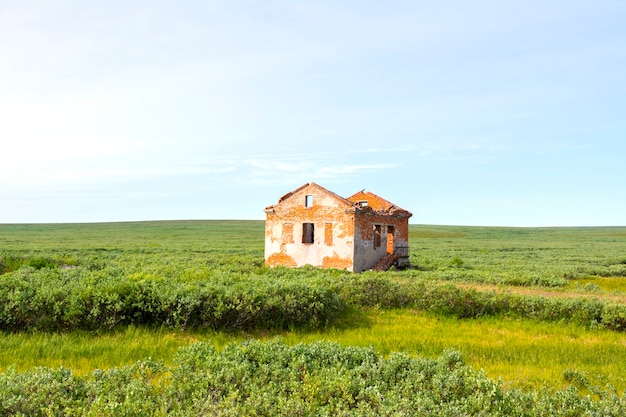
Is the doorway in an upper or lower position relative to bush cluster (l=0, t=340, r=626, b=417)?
upper

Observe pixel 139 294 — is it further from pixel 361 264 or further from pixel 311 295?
pixel 361 264

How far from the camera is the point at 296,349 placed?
7129mm

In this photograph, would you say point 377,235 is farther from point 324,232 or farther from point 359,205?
point 324,232

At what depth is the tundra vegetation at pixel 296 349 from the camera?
5.25 metres

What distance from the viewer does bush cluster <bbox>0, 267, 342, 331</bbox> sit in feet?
33.2

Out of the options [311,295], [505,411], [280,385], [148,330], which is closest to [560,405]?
[505,411]

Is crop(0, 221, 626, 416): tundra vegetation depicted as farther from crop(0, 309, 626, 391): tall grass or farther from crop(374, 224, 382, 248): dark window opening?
crop(374, 224, 382, 248): dark window opening

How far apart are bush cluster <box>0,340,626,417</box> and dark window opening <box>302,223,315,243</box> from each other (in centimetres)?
2102

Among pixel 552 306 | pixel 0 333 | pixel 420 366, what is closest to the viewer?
pixel 420 366

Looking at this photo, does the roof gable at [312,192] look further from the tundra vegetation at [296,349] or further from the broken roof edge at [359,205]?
the tundra vegetation at [296,349]

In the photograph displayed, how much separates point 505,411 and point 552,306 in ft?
35.8

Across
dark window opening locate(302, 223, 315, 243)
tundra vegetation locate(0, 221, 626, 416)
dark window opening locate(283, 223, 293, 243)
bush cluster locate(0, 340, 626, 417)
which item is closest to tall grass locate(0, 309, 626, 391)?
tundra vegetation locate(0, 221, 626, 416)

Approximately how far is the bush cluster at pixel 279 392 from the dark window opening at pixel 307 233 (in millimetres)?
21015

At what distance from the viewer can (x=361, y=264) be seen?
87.6ft
